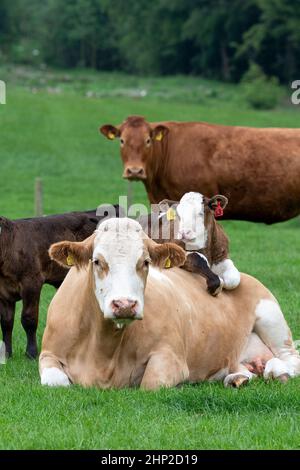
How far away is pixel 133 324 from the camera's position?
775 cm

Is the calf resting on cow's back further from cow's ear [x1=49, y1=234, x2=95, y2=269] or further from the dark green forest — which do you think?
the dark green forest

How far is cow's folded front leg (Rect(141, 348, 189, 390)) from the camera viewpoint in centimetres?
761

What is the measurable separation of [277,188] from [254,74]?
2682 inches

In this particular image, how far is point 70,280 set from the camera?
8.16 m

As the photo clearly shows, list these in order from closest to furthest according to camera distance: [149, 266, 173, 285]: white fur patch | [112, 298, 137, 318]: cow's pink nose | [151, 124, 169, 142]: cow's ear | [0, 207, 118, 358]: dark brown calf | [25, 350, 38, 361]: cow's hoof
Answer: [112, 298, 137, 318]: cow's pink nose, [149, 266, 173, 285]: white fur patch, [25, 350, 38, 361]: cow's hoof, [0, 207, 118, 358]: dark brown calf, [151, 124, 169, 142]: cow's ear

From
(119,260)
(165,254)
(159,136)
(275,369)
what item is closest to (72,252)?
(119,260)

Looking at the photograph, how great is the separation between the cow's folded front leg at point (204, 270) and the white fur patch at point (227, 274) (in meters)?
0.18

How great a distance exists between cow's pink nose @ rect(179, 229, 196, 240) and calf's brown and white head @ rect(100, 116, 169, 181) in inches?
228

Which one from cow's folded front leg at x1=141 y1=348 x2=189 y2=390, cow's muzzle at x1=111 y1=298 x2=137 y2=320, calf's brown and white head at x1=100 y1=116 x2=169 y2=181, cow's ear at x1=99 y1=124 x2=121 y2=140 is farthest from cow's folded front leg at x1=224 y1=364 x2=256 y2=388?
cow's ear at x1=99 y1=124 x2=121 y2=140

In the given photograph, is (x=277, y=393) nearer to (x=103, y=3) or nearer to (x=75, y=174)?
(x=75, y=174)

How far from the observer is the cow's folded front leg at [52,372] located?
25.1ft

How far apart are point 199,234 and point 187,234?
0.13 metres

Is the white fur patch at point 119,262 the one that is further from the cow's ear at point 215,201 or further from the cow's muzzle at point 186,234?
the cow's ear at point 215,201

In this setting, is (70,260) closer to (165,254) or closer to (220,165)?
(165,254)
